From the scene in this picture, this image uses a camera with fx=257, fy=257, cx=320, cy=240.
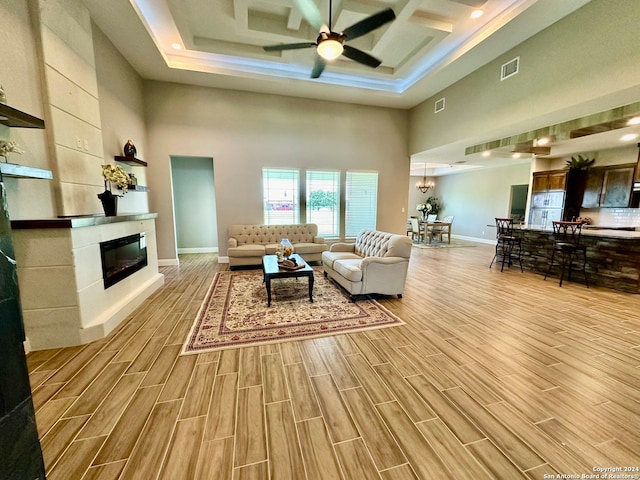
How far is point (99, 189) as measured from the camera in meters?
3.62

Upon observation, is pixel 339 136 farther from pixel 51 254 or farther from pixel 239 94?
pixel 51 254

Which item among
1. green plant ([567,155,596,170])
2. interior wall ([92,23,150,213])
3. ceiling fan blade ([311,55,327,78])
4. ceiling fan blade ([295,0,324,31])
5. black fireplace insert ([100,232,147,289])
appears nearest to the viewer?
ceiling fan blade ([295,0,324,31])

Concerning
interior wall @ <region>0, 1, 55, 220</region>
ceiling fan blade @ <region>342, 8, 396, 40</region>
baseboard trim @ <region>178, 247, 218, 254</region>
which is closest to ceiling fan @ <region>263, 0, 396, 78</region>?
ceiling fan blade @ <region>342, 8, 396, 40</region>

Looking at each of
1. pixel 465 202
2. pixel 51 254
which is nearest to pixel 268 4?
pixel 51 254

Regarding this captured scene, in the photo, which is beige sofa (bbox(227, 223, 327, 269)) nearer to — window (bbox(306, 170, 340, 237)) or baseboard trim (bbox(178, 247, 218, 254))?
window (bbox(306, 170, 340, 237))

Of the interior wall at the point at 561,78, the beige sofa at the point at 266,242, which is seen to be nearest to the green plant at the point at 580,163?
the interior wall at the point at 561,78

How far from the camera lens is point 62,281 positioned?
2.46m

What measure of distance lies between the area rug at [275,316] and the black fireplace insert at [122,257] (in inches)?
41.7

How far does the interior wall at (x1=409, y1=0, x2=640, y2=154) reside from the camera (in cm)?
302

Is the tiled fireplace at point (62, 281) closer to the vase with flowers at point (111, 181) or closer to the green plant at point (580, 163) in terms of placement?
the vase with flowers at point (111, 181)

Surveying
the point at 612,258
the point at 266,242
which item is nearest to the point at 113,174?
the point at 266,242

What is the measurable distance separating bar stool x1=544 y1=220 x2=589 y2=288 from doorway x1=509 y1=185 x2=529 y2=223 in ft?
13.9

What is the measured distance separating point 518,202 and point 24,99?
37.7 feet

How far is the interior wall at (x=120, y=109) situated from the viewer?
394 centimetres
